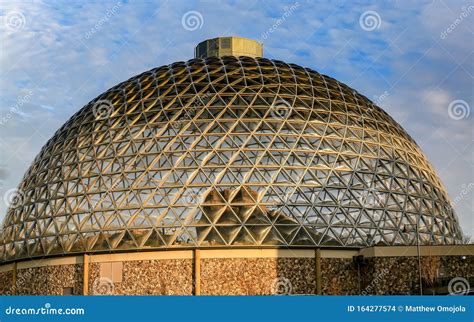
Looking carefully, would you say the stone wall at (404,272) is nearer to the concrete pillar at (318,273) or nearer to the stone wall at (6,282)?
A: the concrete pillar at (318,273)

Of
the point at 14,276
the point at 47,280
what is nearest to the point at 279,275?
the point at 47,280

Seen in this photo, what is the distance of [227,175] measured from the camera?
34.3m

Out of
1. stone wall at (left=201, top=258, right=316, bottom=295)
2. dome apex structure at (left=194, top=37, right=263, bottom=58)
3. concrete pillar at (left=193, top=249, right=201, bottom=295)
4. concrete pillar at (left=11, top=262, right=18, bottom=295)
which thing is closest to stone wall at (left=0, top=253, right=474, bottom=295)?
stone wall at (left=201, top=258, right=316, bottom=295)

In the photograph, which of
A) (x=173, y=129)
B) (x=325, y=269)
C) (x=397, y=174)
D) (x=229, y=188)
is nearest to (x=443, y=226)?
(x=397, y=174)

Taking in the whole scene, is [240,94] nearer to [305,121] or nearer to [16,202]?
[305,121]

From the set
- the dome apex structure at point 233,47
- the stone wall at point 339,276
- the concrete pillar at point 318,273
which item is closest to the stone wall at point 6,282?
the concrete pillar at point 318,273

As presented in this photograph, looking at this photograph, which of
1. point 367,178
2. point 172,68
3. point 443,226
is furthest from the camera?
point 172,68

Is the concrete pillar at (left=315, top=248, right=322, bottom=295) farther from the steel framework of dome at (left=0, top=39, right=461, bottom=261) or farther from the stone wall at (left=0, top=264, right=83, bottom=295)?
the stone wall at (left=0, top=264, right=83, bottom=295)

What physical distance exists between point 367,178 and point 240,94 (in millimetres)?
8417

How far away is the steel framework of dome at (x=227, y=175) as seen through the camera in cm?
3366

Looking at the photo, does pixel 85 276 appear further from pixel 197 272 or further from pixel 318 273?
pixel 318 273

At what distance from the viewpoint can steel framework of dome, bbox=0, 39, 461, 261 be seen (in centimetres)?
3366

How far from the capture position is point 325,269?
33469 millimetres

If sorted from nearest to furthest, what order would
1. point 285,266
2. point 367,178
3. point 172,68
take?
point 285,266, point 367,178, point 172,68
